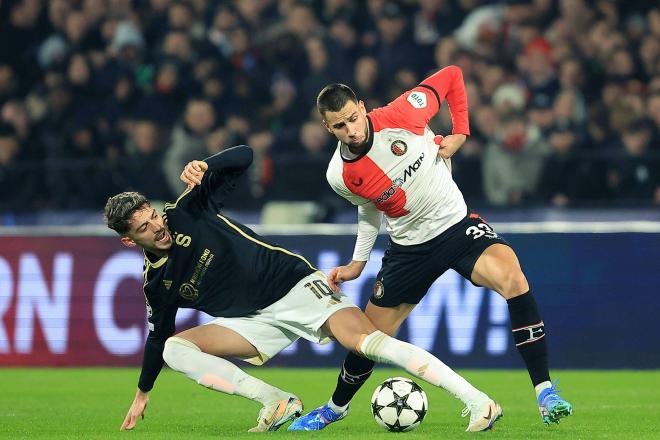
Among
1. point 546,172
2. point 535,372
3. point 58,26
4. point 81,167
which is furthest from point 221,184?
point 58,26

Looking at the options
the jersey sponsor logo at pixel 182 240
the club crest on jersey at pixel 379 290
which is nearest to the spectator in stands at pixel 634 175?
the club crest on jersey at pixel 379 290

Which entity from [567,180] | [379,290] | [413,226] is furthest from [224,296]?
[567,180]

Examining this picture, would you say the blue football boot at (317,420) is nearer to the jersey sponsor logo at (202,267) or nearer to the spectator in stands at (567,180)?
the jersey sponsor logo at (202,267)

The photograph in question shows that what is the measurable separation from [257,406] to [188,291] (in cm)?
206

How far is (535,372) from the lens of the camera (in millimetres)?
7141

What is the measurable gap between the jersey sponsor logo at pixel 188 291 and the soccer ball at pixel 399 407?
1.21m

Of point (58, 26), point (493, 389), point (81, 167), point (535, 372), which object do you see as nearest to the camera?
point (535, 372)

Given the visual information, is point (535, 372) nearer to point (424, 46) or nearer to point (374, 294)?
point (374, 294)

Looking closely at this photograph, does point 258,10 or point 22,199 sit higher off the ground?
point 258,10

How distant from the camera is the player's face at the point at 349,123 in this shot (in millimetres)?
6965

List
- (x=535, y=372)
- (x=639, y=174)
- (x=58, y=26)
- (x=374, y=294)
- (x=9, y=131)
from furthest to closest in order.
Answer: (x=58, y=26) < (x=9, y=131) < (x=639, y=174) < (x=374, y=294) < (x=535, y=372)

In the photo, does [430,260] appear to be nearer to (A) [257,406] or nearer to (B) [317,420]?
(B) [317,420]

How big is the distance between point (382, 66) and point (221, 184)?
7.09 m

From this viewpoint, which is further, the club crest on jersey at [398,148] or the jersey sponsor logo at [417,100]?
the jersey sponsor logo at [417,100]
